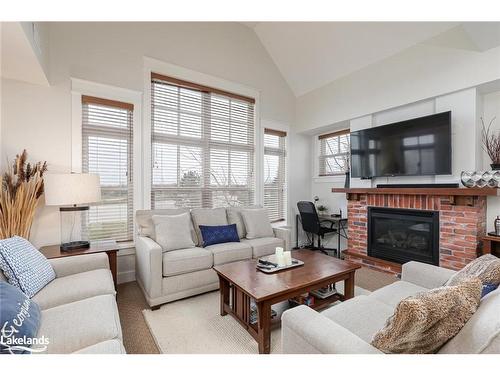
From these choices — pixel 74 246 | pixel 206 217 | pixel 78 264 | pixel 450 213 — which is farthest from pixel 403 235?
pixel 74 246

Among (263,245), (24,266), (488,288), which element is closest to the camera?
(488,288)

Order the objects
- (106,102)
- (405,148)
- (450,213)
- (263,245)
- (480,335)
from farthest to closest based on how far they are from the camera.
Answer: (405,148) → (263,245) → (106,102) → (450,213) → (480,335)

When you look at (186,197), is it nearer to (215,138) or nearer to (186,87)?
(215,138)

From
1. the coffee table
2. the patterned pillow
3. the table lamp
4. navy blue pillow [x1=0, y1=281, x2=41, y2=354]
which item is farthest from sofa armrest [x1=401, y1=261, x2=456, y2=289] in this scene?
the table lamp

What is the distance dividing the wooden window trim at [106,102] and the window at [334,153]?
3.42 m

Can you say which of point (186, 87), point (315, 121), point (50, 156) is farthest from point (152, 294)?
point (315, 121)

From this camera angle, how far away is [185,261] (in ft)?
7.95

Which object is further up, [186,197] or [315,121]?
[315,121]

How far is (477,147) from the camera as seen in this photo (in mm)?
2691

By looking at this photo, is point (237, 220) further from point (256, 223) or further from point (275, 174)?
point (275, 174)

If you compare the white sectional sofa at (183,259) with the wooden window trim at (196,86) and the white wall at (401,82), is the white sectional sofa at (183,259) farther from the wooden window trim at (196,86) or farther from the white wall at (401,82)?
the white wall at (401,82)

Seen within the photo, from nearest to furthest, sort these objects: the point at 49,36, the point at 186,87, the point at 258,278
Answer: the point at 258,278, the point at 49,36, the point at 186,87

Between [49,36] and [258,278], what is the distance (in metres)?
3.31

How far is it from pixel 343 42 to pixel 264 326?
3.88 m
